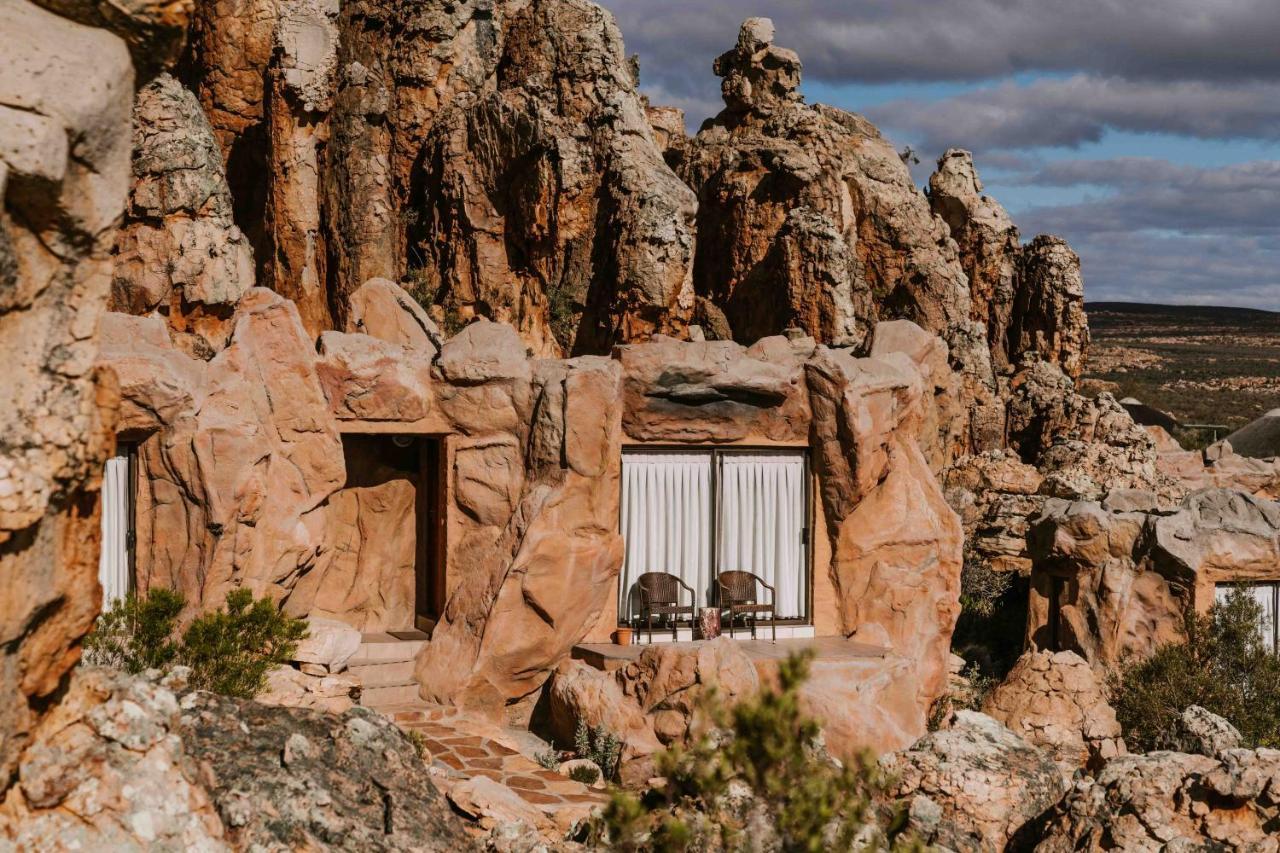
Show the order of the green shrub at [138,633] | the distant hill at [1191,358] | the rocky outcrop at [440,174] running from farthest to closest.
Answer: the distant hill at [1191,358] < the rocky outcrop at [440,174] < the green shrub at [138,633]

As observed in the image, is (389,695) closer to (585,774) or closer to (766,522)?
(585,774)

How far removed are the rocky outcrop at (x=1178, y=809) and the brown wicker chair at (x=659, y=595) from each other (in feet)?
21.9

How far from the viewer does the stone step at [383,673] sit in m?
14.4

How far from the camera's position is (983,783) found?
10.4m

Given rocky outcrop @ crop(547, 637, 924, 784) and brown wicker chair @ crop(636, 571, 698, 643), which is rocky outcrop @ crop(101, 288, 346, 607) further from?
brown wicker chair @ crop(636, 571, 698, 643)

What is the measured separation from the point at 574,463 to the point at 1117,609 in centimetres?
847

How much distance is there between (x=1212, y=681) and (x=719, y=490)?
6802 millimetres

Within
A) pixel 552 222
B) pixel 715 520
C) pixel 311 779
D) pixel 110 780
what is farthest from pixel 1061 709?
pixel 552 222

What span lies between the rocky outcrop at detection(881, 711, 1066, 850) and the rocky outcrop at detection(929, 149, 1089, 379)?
27.7m

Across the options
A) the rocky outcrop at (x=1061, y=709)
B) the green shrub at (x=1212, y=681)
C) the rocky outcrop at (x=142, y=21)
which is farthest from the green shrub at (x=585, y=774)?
the rocky outcrop at (x=142, y=21)

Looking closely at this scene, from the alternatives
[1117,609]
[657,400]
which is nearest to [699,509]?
[657,400]

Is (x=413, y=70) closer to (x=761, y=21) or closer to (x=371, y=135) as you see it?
(x=371, y=135)

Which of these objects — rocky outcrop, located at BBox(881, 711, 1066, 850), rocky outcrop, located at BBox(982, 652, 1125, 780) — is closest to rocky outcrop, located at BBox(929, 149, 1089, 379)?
rocky outcrop, located at BBox(982, 652, 1125, 780)

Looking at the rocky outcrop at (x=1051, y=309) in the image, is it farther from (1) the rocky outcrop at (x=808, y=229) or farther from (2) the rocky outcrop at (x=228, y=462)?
(2) the rocky outcrop at (x=228, y=462)
